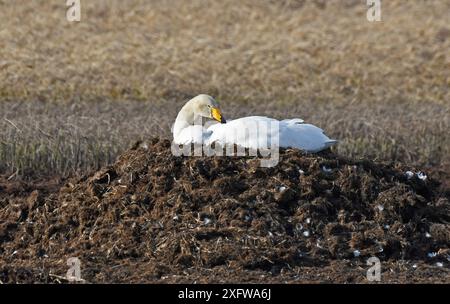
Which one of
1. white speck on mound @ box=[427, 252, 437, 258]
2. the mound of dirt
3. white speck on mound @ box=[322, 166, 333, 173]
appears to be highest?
white speck on mound @ box=[322, 166, 333, 173]

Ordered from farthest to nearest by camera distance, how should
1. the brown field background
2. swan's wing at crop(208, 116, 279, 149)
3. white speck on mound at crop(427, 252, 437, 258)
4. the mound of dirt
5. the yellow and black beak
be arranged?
the brown field background
the yellow and black beak
swan's wing at crop(208, 116, 279, 149)
white speck on mound at crop(427, 252, 437, 258)
the mound of dirt

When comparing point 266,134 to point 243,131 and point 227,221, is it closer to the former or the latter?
point 243,131

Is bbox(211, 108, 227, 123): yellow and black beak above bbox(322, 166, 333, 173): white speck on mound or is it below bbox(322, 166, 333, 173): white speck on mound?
Answer: above

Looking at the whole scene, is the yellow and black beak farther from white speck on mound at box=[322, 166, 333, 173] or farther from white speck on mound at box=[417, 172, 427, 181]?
white speck on mound at box=[417, 172, 427, 181]

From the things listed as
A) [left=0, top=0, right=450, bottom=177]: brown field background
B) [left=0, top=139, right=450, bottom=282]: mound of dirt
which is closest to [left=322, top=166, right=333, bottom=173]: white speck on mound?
[left=0, top=139, right=450, bottom=282]: mound of dirt

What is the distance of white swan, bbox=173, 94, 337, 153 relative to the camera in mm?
10914

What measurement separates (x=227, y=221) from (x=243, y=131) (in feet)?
3.04

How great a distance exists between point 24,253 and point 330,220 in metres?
2.71

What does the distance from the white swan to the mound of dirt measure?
0.56 ft

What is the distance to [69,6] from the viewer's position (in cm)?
2502

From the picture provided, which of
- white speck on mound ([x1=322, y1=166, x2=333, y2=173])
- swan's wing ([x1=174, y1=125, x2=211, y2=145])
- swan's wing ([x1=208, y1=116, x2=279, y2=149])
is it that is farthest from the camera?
swan's wing ([x1=174, y1=125, x2=211, y2=145])

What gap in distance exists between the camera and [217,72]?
2178 cm

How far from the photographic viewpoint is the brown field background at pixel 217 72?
14.9 meters
